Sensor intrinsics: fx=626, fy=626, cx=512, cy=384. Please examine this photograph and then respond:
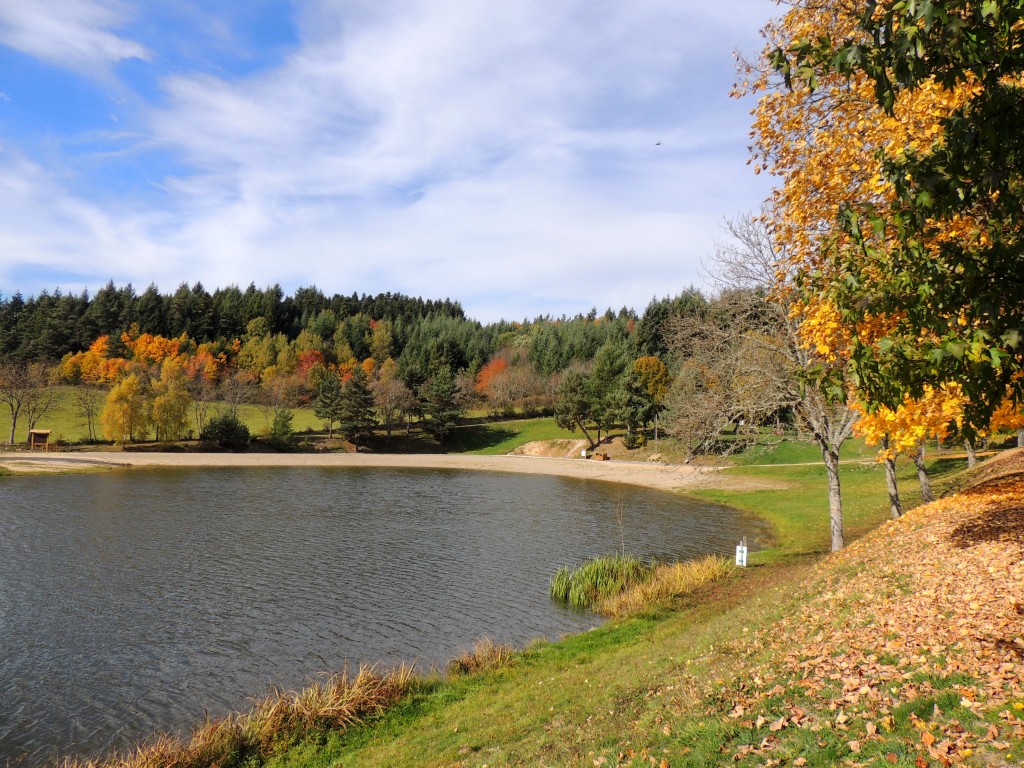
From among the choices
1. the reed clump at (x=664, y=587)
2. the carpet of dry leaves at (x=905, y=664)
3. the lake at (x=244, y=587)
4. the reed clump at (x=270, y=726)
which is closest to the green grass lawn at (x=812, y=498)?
the lake at (x=244, y=587)

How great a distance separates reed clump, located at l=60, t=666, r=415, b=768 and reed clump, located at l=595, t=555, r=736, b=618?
8264 mm

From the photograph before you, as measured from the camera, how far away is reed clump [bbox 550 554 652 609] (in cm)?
2177

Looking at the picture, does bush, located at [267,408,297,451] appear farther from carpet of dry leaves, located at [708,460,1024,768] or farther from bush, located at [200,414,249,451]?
carpet of dry leaves, located at [708,460,1024,768]

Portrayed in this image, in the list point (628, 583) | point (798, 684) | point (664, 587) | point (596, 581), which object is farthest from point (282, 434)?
point (798, 684)

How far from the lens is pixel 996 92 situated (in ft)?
18.6

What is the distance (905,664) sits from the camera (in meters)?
8.08

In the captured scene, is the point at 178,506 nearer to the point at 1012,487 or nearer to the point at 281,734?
the point at 281,734

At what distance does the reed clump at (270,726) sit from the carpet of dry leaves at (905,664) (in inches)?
298

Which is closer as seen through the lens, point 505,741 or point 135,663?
point 505,741

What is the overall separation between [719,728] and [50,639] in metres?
18.9

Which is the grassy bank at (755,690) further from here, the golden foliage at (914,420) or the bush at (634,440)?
the bush at (634,440)

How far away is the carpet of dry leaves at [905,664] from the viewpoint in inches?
252

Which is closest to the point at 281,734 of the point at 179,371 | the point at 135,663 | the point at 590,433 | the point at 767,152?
the point at 135,663

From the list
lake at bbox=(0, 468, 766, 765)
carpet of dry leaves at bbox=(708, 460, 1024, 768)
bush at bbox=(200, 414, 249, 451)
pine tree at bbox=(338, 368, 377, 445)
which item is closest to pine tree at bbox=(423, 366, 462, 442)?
pine tree at bbox=(338, 368, 377, 445)
